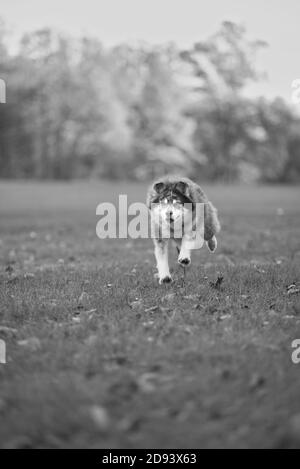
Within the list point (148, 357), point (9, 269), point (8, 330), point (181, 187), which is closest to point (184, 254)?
point (181, 187)

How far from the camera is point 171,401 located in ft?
12.8

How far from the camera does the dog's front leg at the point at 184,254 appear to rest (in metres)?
7.95

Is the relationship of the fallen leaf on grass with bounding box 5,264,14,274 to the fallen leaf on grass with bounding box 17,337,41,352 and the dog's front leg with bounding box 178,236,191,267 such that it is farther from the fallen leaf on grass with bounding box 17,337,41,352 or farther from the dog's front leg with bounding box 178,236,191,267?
the fallen leaf on grass with bounding box 17,337,41,352

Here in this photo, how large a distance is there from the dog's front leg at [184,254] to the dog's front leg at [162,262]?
0.23 m

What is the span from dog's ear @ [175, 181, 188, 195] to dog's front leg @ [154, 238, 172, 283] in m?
0.81

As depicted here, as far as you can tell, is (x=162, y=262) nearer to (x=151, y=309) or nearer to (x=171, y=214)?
(x=171, y=214)

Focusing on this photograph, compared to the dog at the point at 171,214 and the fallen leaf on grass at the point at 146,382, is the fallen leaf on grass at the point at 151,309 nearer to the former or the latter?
the dog at the point at 171,214

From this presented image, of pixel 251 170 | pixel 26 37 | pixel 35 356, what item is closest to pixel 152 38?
pixel 26 37

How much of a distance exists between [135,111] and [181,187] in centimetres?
5360

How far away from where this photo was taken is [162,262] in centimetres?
816

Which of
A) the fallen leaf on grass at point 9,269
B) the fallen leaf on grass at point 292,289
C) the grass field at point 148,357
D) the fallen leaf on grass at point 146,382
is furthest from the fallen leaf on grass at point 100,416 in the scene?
the fallen leaf on grass at point 9,269

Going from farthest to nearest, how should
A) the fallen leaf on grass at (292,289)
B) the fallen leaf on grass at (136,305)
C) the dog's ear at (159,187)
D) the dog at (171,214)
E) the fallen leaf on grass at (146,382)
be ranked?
the dog's ear at (159,187)
the dog at (171,214)
the fallen leaf on grass at (292,289)
the fallen leaf on grass at (136,305)
the fallen leaf on grass at (146,382)

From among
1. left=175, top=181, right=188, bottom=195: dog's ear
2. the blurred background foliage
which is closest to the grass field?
left=175, top=181, right=188, bottom=195: dog's ear
